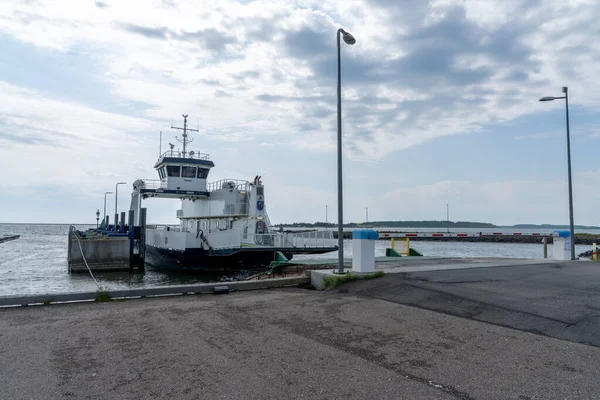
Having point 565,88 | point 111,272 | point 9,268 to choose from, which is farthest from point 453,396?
point 9,268

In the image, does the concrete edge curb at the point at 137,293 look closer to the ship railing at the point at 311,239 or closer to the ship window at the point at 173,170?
the ship railing at the point at 311,239

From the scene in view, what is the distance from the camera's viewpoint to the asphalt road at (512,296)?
6426 mm

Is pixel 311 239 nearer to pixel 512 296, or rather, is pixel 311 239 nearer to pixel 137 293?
pixel 137 293

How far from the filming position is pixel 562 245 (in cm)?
1709

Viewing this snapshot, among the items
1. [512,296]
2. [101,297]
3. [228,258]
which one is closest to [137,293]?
[101,297]

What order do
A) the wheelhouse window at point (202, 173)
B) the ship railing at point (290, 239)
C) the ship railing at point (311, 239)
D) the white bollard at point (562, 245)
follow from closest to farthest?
the white bollard at point (562, 245)
the ship railing at point (290, 239)
the ship railing at point (311, 239)
the wheelhouse window at point (202, 173)

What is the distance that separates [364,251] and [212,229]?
810 inches

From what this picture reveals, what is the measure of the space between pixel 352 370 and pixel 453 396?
1.08m

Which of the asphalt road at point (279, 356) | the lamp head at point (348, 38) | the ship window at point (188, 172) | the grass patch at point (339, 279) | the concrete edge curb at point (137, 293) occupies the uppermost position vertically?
the lamp head at point (348, 38)

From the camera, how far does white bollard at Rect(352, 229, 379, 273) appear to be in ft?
35.5

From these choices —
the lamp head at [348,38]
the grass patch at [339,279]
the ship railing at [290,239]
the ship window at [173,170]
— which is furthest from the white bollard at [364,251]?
the ship window at [173,170]

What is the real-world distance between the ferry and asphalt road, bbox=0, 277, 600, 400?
529 inches

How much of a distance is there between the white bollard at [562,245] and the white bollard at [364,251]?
10.0m

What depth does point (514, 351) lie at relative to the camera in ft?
17.1
